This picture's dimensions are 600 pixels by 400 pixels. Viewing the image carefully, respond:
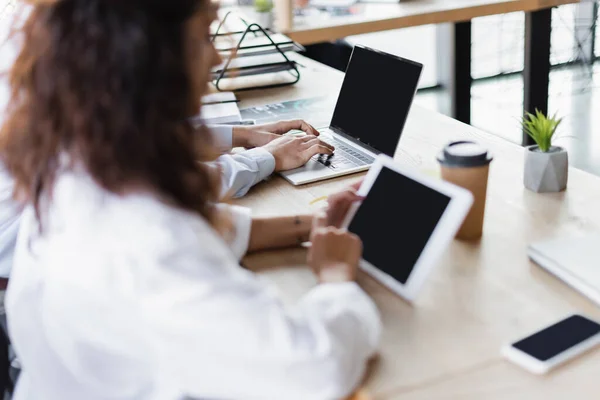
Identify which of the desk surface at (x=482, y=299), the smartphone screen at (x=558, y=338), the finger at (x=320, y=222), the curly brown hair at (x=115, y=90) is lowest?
the desk surface at (x=482, y=299)

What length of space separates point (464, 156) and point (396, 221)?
0.16m

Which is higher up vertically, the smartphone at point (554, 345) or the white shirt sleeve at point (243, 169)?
the white shirt sleeve at point (243, 169)

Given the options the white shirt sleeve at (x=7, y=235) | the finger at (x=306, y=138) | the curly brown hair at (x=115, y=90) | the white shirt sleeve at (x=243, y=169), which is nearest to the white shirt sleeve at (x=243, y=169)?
the white shirt sleeve at (x=243, y=169)

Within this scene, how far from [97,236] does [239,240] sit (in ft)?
1.54

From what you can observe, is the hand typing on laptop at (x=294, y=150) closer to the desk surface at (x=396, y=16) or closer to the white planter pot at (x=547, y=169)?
the white planter pot at (x=547, y=169)

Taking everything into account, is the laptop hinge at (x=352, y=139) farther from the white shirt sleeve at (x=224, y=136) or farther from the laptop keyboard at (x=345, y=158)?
the white shirt sleeve at (x=224, y=136)

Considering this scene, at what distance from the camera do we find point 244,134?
1.82 meters

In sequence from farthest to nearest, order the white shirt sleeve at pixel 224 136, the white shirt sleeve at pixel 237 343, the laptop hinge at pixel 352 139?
the white shirt sleeve at pixel 224 136, the laptop hinge at pixel 352 139, the white shirt sleeve at pixel 237 343

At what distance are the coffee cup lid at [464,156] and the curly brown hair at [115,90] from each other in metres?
0.52

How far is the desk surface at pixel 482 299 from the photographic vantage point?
3.02 ft

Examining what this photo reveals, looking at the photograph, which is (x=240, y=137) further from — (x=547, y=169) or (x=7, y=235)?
(x=547, y=169)

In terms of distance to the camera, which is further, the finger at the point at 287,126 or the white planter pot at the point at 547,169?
the finger at the point at 287,126

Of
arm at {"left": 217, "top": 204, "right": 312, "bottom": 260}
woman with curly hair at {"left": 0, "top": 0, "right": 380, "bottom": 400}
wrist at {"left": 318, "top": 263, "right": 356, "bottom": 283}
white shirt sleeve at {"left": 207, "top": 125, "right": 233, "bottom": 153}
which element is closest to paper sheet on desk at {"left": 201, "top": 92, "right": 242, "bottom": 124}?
white shirt sleeve at {"left": 207, "top": 125, "right": 233, "bottom": 153}

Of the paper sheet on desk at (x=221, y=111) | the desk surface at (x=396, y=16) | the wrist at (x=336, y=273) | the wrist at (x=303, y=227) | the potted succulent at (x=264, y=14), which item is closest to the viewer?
the wrist at (x=336, y=273)
